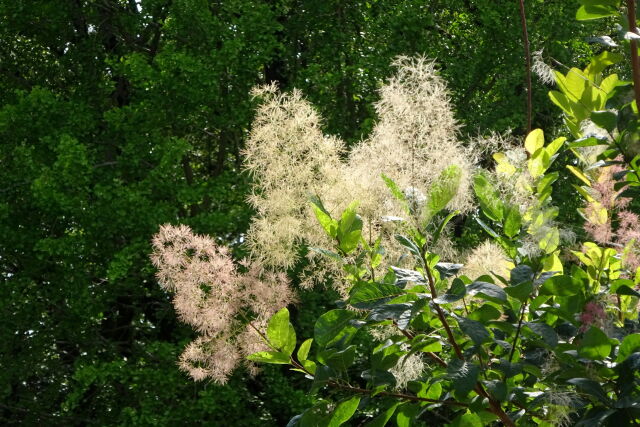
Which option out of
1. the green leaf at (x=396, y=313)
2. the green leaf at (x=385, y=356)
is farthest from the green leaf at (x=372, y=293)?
the green leaf at (x=385, y=356)

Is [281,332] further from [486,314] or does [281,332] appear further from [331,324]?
[486,314]

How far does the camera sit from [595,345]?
1225mm

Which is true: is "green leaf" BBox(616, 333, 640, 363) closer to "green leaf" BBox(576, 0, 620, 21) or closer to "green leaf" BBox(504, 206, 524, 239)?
"green leaf" BBox(504, 206, 524, 239)

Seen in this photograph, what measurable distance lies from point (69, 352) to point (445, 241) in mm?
5645

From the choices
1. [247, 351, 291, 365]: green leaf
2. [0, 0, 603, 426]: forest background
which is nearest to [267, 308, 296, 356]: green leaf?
[247, 351, 291, 365]: green leaf

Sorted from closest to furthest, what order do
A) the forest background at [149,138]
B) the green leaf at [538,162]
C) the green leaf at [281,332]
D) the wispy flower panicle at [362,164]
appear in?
the green leaf at [281,332] < the green leaf at [538,162] < the wispy flower panicle at [362,164] < the forest background at [149,138]

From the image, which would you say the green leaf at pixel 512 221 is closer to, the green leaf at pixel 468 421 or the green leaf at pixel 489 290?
the green leaf at pixel 489 290

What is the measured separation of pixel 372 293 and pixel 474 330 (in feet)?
0.53

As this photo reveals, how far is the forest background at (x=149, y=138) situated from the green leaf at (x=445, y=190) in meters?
4.65

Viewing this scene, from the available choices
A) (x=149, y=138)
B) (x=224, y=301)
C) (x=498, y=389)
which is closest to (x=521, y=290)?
(x=498, y=389)

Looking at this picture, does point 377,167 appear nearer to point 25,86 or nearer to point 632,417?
point 632,417

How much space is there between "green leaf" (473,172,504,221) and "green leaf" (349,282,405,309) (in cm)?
23

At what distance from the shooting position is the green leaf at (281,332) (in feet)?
4.56

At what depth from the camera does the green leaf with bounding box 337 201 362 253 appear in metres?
1.42
